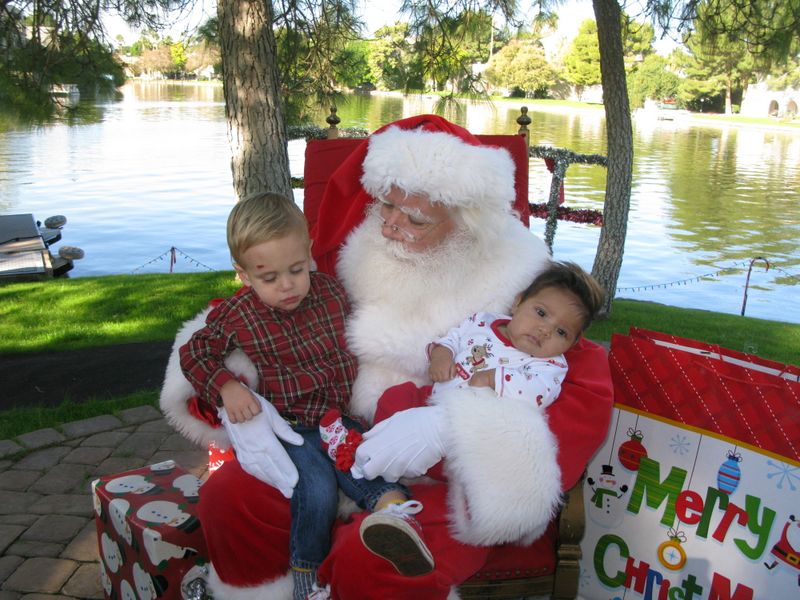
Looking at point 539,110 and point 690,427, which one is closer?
point 690,427

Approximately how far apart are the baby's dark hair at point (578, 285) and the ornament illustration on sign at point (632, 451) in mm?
511

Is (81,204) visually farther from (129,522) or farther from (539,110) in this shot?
(539,110)

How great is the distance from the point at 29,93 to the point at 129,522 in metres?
5.01

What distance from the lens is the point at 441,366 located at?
2.31 m

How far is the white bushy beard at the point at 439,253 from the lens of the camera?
2.52 m

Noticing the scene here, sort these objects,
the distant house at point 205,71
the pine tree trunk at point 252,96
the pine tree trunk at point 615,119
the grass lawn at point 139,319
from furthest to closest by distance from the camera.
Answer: the distant house at point 205,71 → the pine tree trunk at point 615,119 → the grass lawn at point 139,319 → the pine tree trunk at point 252,96

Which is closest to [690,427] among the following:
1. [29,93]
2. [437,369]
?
[437,369]

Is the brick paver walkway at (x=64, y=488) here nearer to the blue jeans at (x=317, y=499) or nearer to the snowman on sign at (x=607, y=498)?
the blue jeans at (x=317, y=499)

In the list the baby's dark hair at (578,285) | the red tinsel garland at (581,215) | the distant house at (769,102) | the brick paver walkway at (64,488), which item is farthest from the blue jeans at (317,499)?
the distant house at (769,102)

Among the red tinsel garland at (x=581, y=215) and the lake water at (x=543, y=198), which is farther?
the lake water at (x=543, y=198)

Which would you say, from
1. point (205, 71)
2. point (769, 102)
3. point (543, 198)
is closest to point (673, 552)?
point (205, 71)

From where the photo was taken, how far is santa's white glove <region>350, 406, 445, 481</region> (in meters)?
2.05

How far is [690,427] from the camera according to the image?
2289 millimetres

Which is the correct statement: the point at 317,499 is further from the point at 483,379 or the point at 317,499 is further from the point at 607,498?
the point at 607,498
